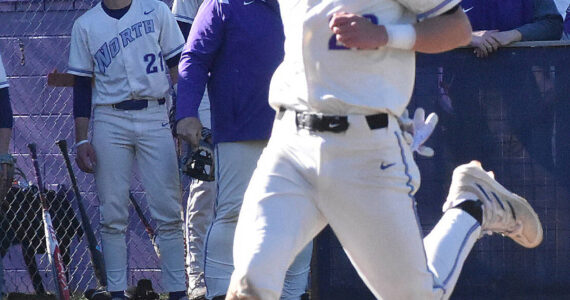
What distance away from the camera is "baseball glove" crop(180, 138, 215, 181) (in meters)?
5.87

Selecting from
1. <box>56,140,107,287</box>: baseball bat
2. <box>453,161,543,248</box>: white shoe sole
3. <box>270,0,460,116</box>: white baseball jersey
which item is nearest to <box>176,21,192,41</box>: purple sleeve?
<box>56,140,107,287</box>: baseball bat

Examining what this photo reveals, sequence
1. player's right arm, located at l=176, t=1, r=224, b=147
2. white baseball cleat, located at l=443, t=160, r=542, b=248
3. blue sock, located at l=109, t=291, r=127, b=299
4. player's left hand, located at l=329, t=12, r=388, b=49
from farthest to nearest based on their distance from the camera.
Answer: blue sock, located at l=109, t=291, r=127, b=299 → player's right arm, located at l=176, t=1, r=224, b=147 → white baseball cleat, located at l=443, t=160, r=542, b=248 → player's left hand, located at l=329, t=12, r=388, b=49

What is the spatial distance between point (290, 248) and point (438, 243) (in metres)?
0.88

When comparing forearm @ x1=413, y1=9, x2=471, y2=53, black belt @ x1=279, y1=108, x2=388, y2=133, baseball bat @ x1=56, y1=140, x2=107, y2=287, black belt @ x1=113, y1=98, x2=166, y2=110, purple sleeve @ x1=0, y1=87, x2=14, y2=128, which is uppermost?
forearm @ x1=413, y1=9, x2=471, y2=53

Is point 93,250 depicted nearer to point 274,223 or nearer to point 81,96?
point 81,96

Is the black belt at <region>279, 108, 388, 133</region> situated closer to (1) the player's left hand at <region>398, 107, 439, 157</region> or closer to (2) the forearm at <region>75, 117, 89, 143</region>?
(1) the player's left hand at <region>398, 107, 439, 157</region>

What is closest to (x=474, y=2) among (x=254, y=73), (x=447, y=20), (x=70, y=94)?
(x=254, y=73)

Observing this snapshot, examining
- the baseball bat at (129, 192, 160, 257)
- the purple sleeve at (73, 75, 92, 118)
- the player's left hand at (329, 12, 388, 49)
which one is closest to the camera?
the player's left hand at (329, 12, 388, 49)

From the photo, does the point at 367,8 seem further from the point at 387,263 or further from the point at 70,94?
the point at 70,94

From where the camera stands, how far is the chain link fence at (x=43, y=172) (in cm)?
744

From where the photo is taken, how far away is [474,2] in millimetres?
5852

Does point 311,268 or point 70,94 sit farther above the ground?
point 70,94

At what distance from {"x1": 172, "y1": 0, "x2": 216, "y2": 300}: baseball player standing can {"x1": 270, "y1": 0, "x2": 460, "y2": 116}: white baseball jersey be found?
291 centimetres

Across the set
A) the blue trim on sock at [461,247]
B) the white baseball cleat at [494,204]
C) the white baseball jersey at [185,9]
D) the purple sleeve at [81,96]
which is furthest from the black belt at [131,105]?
the blue trim on sock at [461,247]
